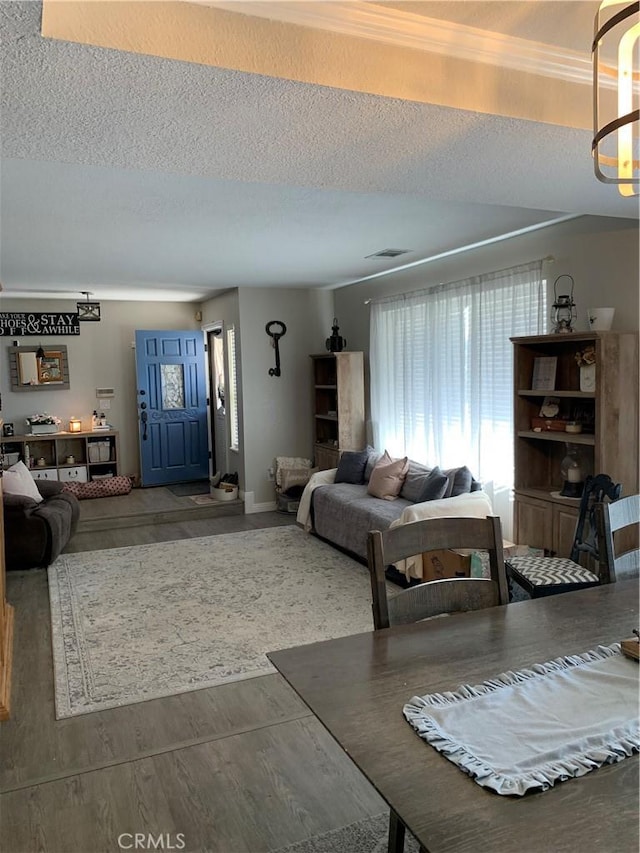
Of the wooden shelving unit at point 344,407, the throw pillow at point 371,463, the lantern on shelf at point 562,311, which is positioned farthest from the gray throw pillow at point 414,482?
the lantern on shelf at point 562,311

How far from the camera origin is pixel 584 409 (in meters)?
3.97

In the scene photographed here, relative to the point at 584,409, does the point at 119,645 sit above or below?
below

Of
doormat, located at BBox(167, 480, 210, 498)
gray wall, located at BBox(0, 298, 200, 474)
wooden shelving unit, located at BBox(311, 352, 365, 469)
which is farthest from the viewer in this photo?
gray wall, located at BBox(0, 298, 200, 474)

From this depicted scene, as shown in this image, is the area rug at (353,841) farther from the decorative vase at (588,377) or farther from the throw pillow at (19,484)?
the throw pillow at (19,484)

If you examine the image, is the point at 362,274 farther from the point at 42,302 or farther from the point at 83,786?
the point at 83,786

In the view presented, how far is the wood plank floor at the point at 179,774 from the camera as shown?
2.16m

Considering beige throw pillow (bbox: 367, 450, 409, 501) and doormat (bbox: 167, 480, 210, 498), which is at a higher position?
beige throw pillow (bbox: 367, 450, 409, 501)

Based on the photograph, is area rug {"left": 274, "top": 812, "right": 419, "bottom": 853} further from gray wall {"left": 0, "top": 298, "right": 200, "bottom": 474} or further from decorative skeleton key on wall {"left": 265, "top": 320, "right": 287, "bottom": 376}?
gray wall {"left": 0, "top": 298, "right": 200, "bottom": 474}

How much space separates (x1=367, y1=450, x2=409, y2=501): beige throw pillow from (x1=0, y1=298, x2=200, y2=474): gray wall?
434cm

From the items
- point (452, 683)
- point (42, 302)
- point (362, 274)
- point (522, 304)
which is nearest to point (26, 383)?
point (42, 302)

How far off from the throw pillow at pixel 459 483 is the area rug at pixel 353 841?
2.76 m

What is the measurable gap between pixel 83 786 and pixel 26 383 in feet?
21.6

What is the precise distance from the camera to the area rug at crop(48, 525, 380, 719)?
3.28 meters

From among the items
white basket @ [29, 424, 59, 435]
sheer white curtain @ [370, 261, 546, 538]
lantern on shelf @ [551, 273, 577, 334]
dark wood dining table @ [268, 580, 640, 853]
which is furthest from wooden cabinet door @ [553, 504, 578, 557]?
white basket @ [29, 424, 59, 435]
